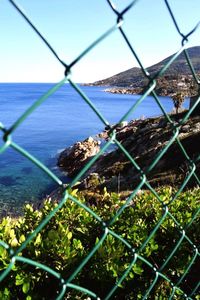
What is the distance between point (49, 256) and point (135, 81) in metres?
188

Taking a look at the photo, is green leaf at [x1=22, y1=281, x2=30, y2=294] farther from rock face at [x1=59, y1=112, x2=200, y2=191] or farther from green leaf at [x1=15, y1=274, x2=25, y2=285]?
rock face at [x1=59, y1=112, x2=200, y2=191]

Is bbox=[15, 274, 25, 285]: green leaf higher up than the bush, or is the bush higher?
the bush

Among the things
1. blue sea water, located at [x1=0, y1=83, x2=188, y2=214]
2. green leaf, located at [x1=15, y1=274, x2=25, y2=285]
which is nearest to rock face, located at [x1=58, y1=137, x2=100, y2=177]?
blue sea water, located at [x1=0, y1=83, x2=188, y2=214]

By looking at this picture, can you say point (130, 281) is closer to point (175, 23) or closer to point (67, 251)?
point (67, 251)

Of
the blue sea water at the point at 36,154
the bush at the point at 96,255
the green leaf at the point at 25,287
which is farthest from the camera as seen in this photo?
the blue sea water at the point at 36,154

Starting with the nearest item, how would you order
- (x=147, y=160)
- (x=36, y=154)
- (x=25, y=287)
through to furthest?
(x=25, y=287), (x=147, y=160), (x=36, y=154)

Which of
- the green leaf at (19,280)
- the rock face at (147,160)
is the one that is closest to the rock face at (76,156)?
the rock face at (147,160)

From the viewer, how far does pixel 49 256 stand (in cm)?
346

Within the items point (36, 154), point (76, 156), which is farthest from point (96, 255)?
point (36, 154)

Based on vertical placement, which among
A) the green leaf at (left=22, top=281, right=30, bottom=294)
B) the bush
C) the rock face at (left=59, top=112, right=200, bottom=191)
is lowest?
the green leaf at (left=22, top=281, right=30, bottom=294)

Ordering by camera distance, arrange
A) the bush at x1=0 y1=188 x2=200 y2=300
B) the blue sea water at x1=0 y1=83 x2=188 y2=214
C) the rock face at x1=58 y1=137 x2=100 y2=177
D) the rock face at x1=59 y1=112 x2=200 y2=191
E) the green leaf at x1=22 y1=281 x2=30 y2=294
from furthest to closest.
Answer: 1. the rock face at x1=58 y1=137 x2=100 y2=177
2. the blue sea water at x1=0 y1=83 x2=188 y2=214
3. the rock face at x1=59 y1=112 x2=200 y2=191
4. the bush at x1=0 y1=188 x2=200 y2=300
5. the green leaf at x1=22 y1=281 x2=30 y2=294

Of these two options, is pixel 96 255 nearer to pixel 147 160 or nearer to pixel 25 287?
pixel 25 287

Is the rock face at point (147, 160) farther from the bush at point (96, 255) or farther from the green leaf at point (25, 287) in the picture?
the green leaf at point (25, 287)

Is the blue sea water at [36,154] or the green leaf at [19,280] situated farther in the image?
the blue sea water at [36,154]
